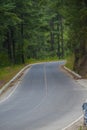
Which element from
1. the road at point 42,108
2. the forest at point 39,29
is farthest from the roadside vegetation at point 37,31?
the road at point 42,108

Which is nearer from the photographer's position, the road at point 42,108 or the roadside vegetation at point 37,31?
the road at point 42,108

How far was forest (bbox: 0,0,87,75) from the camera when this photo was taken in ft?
129

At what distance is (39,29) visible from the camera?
7731 centimetres

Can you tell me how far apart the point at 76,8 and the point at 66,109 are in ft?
68.5

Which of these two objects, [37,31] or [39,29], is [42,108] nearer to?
[37,31]

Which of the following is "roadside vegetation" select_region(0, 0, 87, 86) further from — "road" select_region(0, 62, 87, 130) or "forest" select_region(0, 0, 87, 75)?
"road" select_region(0, 62, 87, 130)

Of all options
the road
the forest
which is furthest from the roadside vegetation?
the road

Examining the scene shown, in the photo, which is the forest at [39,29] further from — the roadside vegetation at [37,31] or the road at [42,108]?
the road at [42,108]

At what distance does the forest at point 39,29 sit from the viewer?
39.5m

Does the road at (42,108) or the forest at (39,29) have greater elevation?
the forest at (39,29)

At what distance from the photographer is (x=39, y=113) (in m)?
18.3

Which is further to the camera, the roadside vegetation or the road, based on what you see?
the roadside vegetation

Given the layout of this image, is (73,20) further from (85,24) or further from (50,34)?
(50,34)

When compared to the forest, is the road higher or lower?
lower
